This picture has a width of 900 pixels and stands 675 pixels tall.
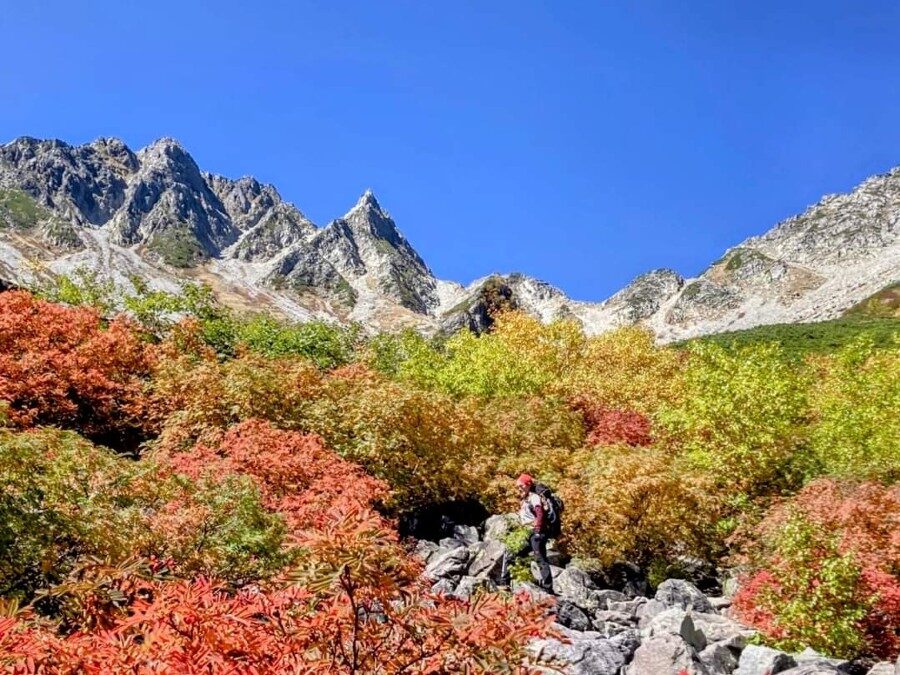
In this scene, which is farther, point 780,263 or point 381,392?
point 780,263

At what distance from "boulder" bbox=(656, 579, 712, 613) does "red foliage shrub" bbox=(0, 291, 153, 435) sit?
13.5 m

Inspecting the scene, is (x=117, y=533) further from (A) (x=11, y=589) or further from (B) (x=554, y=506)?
(B) (x=554, y=506)

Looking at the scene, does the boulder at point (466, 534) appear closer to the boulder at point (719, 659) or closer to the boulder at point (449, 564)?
the boulder at point (449, 564)

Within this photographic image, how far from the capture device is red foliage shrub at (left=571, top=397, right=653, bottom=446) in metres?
23.6

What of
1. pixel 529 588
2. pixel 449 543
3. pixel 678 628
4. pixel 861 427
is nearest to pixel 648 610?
pixel 529 588

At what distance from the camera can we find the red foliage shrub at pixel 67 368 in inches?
649

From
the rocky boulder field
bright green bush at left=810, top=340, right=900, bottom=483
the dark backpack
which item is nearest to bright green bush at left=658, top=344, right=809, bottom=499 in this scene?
bright green bush at left=810, top=340, right=900, bottom=483

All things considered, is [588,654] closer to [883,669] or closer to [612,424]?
[883,669]

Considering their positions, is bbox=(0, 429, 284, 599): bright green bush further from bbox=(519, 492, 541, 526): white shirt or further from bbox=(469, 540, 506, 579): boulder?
bbox=(519, 492, 541, 526): white shirt

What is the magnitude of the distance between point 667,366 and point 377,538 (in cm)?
3715

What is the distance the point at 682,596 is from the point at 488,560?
388 centimetres

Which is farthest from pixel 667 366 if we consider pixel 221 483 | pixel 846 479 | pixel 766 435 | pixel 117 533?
pixel 117 533

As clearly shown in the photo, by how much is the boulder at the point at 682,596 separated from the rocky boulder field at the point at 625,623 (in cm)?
2

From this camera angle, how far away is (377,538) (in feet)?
12.7
